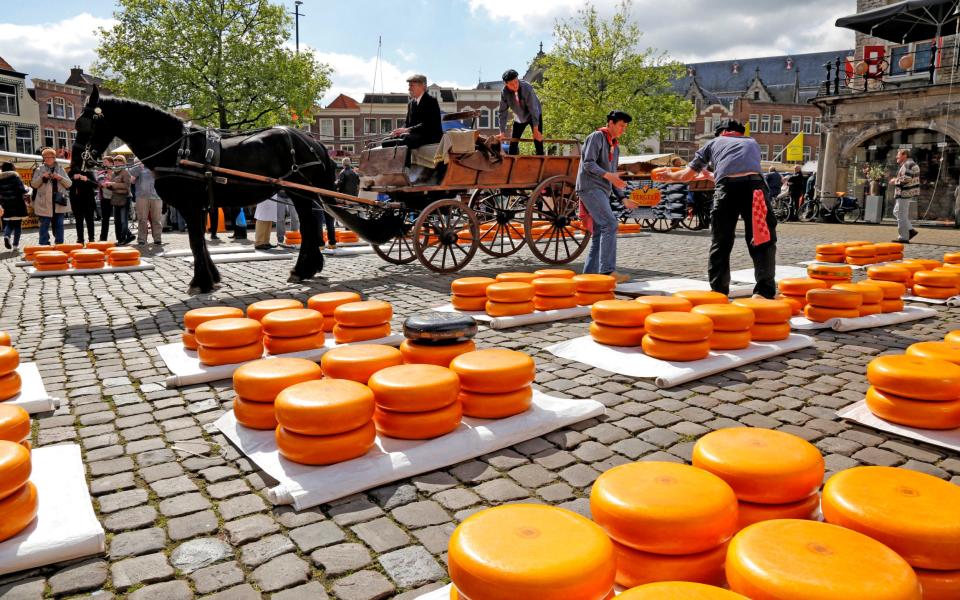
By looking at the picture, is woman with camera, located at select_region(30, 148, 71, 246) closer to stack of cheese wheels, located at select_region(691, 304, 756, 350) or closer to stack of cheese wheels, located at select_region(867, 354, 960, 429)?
stack of cheese wheels, located at select_region(691, 304, 756, 350)

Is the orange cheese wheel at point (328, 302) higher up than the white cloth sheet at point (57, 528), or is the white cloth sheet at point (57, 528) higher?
the orange cheese wheel at point (328, 302)

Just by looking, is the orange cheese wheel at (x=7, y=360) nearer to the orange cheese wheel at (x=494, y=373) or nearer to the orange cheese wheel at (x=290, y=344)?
the orange cheese wheel at (x=290, y=344)

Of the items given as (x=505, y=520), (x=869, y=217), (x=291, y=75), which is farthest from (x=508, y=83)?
(x=291, y=75)

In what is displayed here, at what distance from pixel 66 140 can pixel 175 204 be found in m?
67.1

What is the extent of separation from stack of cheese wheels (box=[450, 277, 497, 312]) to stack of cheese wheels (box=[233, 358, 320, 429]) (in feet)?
10.5

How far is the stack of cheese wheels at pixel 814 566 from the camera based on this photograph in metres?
1.56

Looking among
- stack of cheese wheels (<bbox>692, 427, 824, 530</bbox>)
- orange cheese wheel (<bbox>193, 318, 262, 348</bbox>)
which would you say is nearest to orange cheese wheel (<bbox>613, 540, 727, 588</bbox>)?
stack of cheese wheels (<bbox>692, 427, 824, 530</bbox>)

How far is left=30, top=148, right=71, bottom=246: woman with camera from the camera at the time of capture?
43.0ft

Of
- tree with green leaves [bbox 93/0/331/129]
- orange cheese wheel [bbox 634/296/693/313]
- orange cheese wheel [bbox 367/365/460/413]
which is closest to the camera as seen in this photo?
orange cheese wheel [bbox 367/365/460/413]

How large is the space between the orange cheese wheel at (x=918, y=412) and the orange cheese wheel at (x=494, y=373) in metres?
1.99

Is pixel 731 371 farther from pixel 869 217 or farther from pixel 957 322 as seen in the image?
pixel 869 217

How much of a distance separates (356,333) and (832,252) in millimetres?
8699

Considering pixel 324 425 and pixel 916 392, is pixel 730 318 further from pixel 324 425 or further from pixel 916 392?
pixel 324 425

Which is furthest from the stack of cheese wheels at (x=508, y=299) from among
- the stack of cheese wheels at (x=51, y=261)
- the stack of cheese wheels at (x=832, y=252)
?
the stack of cheese wheels at (x=51, y=261)
